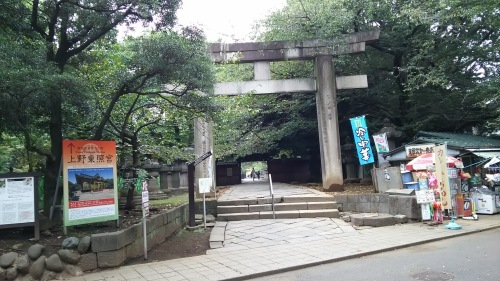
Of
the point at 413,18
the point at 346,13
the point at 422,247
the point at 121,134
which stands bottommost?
the point at 422,247

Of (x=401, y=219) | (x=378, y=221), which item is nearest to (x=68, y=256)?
(x=378, y=221)

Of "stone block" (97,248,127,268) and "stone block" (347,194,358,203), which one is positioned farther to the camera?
"stone block" (347,194,358,203)

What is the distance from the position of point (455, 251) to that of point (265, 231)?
452 cm

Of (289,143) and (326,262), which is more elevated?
(289,143)

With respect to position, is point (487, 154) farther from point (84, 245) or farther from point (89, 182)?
point (84, 245)

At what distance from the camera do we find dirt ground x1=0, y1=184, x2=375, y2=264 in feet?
21.2

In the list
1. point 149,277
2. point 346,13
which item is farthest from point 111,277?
point 346,13

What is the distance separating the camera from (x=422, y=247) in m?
7.70

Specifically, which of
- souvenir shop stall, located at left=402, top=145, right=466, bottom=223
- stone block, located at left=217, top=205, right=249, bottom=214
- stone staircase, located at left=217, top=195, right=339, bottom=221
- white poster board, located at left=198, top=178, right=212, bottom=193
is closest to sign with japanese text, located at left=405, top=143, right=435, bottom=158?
souvenir shop stall, located at left=402, top=145, right=466, bottom=223

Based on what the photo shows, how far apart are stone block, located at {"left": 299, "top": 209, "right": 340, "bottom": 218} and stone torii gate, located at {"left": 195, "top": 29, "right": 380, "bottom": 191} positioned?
3297 millimetres

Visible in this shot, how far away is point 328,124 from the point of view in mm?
14797

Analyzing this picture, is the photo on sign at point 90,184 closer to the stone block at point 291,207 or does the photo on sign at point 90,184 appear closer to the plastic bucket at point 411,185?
the stone block at point 291,207

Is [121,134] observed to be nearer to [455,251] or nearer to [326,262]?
[326,262]

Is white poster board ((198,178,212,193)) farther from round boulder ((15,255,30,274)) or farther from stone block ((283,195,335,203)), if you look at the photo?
round boulder ((15,255,30,274))
